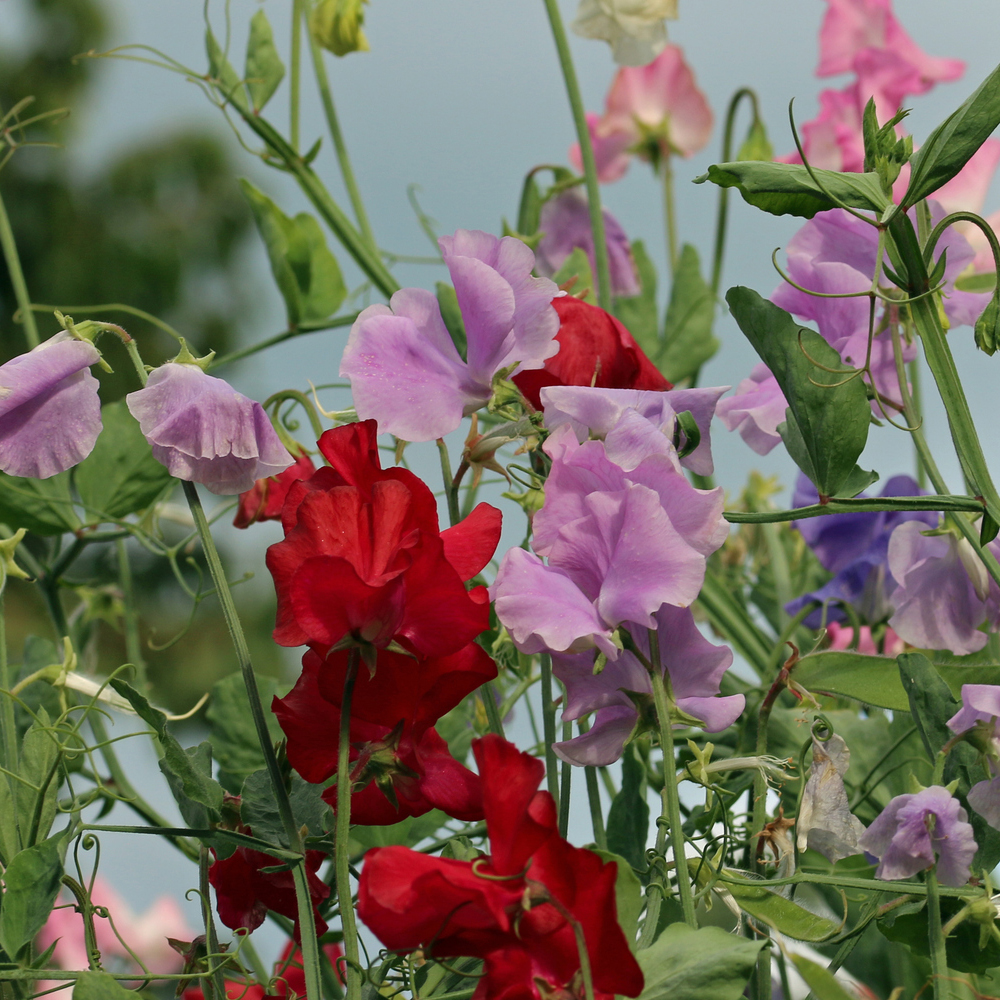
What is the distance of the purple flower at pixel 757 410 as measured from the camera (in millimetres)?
427

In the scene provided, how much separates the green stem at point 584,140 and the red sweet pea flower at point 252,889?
1.25 ft

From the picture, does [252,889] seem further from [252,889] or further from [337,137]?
[337,137]

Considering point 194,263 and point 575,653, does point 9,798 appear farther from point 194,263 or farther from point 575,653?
point 194,263

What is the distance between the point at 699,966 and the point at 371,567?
5.1 inches

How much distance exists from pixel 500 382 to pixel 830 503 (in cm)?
11

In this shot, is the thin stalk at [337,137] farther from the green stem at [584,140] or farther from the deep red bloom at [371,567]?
the deep red bloom at [371,567]

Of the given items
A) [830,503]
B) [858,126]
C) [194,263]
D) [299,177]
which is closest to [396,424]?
[830,503]

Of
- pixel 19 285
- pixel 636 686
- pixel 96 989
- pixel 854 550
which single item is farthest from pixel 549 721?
pixel 19 285

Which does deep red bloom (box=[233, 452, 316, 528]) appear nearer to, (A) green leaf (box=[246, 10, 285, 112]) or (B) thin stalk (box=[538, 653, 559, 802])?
(B) thin stalk (box=[538, 653, 559, 802])

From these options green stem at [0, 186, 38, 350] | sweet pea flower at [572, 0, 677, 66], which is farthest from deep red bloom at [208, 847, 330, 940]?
sweet pea flower at [572, 0, 677, 66]

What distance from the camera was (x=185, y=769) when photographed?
1.00ft

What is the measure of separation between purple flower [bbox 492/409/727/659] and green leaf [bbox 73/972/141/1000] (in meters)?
0.14

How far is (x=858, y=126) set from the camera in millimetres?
862

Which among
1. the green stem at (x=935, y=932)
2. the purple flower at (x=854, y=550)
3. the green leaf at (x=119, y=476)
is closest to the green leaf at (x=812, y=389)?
the green stem at (x=935, y=932)
